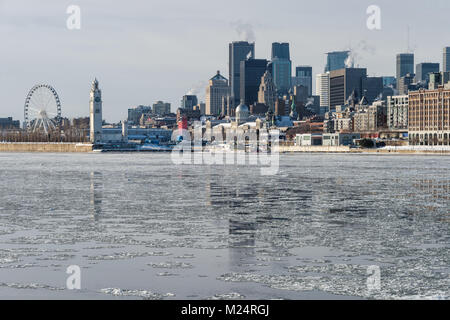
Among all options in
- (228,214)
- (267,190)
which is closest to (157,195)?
(267,190)

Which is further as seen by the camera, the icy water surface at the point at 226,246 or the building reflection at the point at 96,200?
the building reflection at the point at 96,200

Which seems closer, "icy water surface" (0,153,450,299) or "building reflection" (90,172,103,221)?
"icy water surface" (0,153,450,299)

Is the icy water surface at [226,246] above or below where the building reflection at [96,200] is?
below

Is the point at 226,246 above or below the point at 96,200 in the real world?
below

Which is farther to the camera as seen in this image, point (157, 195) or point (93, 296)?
point (157, 195)

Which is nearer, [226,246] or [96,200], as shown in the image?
[226,246]

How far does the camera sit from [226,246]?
2123 cm

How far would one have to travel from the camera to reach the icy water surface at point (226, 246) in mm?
15719

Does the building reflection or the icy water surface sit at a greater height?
the building reflection

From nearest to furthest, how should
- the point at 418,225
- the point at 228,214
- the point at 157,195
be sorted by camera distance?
the point at 418,225 → the point at 228,214 → the point at 157,195

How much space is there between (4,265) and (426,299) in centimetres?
1043

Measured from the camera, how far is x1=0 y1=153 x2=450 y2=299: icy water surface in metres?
15.7
